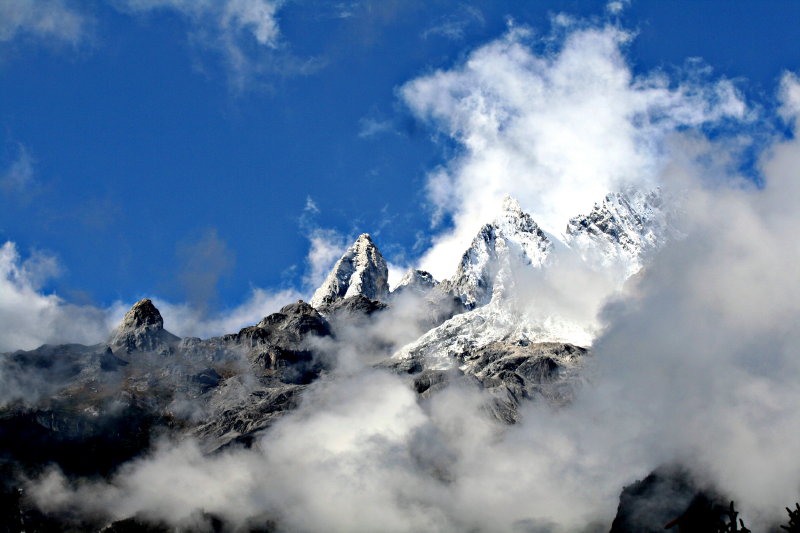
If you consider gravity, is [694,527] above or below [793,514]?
above

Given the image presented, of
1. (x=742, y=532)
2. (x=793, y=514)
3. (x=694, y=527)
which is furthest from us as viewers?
(x=694, y=527)

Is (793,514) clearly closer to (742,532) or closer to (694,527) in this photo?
(742,532)

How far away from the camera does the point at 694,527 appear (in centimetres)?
16538

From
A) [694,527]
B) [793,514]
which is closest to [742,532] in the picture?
[793,514]

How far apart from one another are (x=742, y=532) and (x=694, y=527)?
91925mm

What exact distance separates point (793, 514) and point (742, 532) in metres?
8.95

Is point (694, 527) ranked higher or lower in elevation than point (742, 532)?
higher

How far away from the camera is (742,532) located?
3159 inches

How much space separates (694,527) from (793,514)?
280 feet

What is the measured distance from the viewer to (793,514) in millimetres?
85688

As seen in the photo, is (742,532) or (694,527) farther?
(694,527)

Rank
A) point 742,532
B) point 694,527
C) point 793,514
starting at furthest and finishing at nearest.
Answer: point 694,527, point 793,514, point 742,532

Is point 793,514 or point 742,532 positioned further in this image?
point 793,514

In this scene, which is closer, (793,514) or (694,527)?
(793,514)
